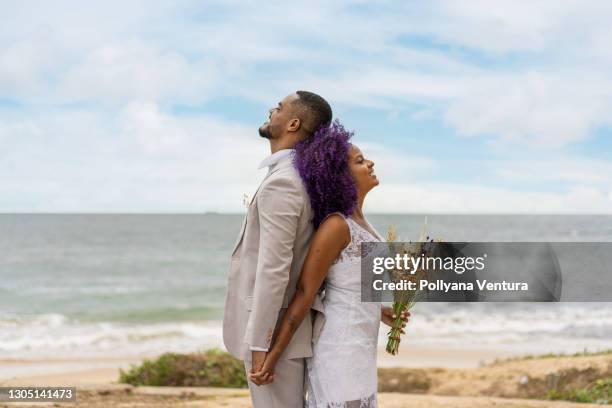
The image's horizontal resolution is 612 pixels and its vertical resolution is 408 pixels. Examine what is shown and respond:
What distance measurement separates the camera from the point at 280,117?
3.12 metres

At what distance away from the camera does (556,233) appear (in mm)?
55656

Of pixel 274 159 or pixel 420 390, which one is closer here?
pixel 274 159

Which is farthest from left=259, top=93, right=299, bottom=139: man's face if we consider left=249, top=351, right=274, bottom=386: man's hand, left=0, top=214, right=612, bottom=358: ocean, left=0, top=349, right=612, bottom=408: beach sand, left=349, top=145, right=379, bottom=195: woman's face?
left=0, top=214, right=612, bottom=358: ocean

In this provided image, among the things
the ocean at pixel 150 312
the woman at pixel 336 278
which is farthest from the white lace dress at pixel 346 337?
the ocean at pixel 150 312

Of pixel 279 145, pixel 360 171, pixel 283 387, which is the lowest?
pixel 283 387

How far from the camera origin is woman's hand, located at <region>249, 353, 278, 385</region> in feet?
9.64

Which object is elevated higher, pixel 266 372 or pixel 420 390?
pixel 266 372

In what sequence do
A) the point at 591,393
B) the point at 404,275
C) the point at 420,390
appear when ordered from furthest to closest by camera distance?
1. the point at 420,390
2. the point at 591,393
3. the point at 404,275

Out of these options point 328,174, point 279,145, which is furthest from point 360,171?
point 279,145

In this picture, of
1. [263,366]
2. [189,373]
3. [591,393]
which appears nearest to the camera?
[263,366]

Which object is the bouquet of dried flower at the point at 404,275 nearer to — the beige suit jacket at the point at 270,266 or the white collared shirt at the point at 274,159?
the beige suit jacket at the point at 270,266

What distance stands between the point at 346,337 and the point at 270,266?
0.43 meters

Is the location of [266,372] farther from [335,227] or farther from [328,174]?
[328,174]

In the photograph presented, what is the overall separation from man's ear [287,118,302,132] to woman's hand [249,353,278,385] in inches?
35.9
